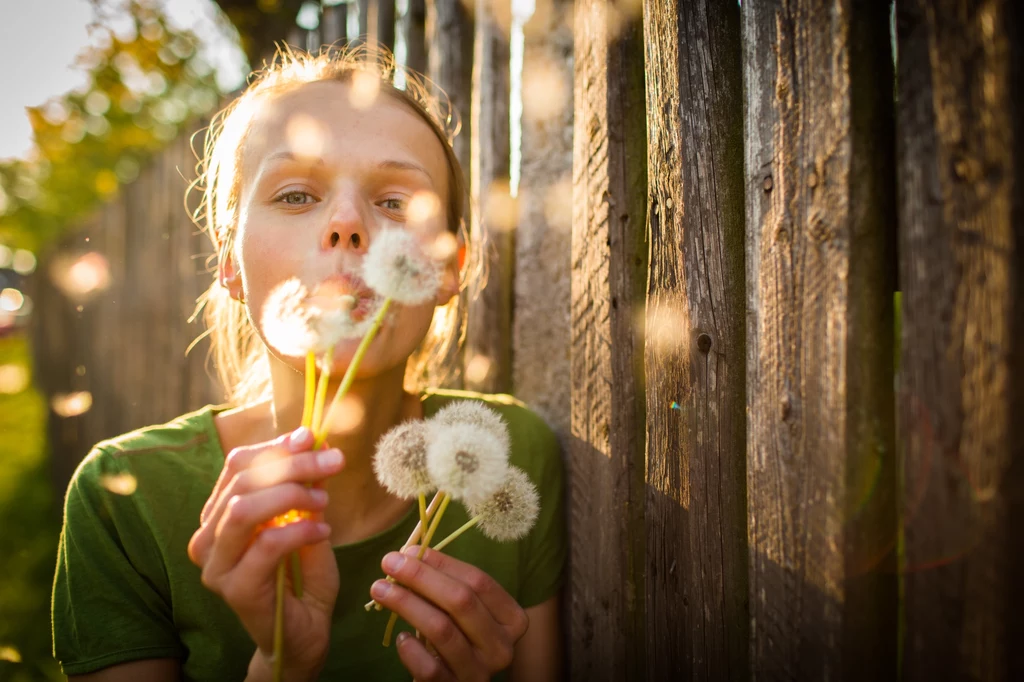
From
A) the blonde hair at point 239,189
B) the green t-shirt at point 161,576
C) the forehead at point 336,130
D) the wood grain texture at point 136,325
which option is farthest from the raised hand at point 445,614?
the wood grain texture at point 136,325

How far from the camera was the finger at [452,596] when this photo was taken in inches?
43.8

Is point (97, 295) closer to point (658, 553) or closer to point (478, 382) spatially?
point (478, 382)

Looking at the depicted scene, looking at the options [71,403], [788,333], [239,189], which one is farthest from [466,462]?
[71,403]

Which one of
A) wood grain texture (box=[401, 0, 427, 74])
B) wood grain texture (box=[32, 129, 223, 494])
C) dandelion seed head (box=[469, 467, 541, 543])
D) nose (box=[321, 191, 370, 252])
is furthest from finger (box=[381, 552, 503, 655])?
wood grain texture (box=[32, 129, 223, 494])

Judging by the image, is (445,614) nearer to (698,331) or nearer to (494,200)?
(698,331)

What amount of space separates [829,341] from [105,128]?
7.55m

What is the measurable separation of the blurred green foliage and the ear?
162 inches

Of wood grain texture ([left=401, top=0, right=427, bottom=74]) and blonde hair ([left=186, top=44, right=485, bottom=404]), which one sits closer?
blonde hair ([left=186, top=44, right=485, bottom=404])

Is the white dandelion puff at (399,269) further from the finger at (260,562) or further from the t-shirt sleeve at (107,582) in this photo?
the t-shirt sleeve at (107,582)

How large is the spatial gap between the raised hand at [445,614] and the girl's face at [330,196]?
20.2 inches

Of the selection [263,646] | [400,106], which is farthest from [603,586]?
[400,106]

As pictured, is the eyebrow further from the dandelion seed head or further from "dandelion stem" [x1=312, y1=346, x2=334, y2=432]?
the dandelion seed head

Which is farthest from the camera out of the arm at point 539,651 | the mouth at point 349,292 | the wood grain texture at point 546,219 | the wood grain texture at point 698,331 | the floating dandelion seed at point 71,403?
the floating dandelion seed at point 71,403

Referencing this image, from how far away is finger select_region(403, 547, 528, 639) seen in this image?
1.19 meters
